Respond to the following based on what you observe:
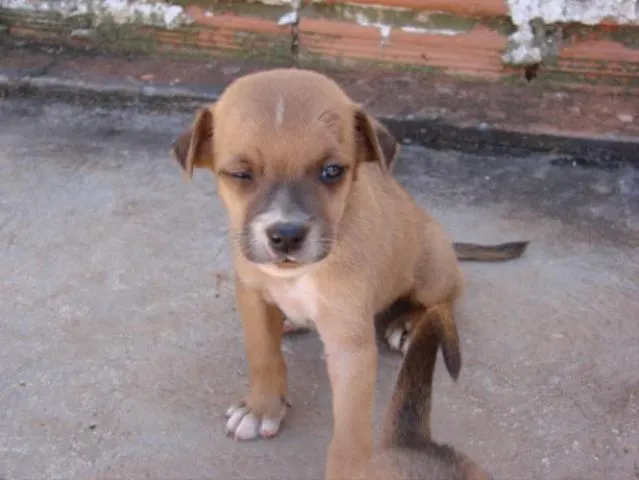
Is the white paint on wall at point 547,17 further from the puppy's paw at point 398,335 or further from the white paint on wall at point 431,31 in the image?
the puppy's paw at point 398,335

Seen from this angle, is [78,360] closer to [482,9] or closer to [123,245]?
[123,245]

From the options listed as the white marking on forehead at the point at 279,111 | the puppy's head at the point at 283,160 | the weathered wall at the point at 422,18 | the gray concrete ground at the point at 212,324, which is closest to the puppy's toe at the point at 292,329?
the gray concrete ground at the point at 212,324

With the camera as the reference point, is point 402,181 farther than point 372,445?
Yes

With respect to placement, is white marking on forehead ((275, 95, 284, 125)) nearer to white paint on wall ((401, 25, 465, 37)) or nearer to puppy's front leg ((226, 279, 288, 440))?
Result: puppy's front leg ((226, 279, 288, 440))

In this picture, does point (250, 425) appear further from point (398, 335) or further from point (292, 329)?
point (398, 335)

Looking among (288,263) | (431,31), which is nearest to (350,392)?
(288,263)

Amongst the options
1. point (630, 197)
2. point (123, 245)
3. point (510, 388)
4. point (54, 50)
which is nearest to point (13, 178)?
point (123, 245)

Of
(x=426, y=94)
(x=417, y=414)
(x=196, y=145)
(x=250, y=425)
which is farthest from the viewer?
(x=426, y=94)

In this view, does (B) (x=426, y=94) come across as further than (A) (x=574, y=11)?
Yes
